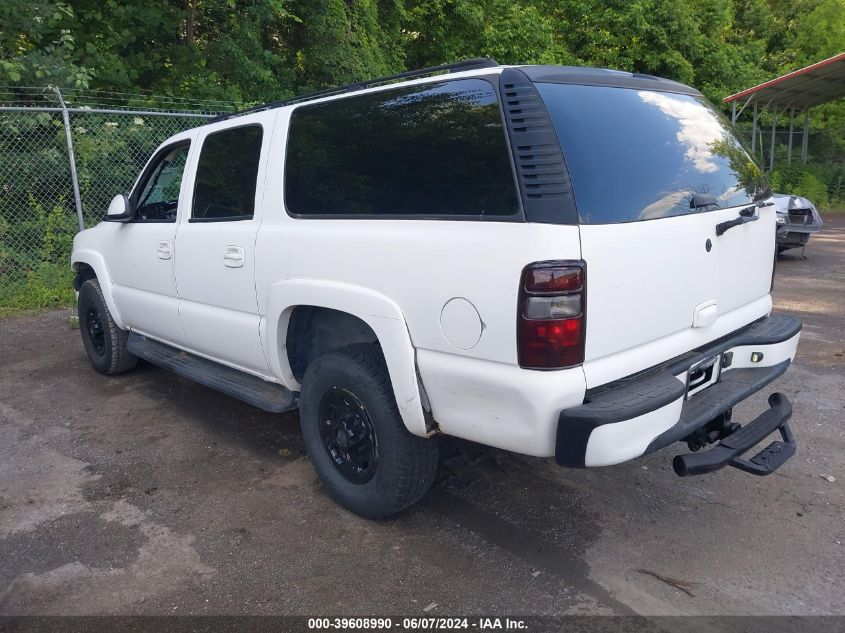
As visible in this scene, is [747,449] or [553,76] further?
[747,449]

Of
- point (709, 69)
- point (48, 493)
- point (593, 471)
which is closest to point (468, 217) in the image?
point (593, 471)

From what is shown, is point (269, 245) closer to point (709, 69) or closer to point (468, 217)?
point (468, 217)

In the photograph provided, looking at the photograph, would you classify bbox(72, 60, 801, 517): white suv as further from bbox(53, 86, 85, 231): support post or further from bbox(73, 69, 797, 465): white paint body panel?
bbox(53, 86, 85, 231): support post

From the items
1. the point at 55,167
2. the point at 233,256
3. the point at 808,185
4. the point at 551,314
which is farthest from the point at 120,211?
the point at 808,185

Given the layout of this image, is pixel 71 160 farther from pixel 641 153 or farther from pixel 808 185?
pixel 808 185

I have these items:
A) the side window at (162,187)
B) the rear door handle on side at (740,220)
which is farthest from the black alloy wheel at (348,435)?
the side window at (162,187)

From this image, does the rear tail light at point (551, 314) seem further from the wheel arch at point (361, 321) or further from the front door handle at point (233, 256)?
the front door handle at point (233, 256)

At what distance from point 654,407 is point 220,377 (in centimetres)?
269

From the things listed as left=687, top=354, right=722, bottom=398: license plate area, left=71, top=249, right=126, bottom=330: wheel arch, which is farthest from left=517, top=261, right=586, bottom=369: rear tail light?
left=71, top=249, right=126, bottom=330: wheel arch

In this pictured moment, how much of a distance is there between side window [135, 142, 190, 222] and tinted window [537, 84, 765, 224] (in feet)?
9.61

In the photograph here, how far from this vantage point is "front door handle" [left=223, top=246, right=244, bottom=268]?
389cm

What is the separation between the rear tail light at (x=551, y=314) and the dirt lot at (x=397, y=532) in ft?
3.33

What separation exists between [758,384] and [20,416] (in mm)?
4793

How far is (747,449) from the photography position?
3.11 m
